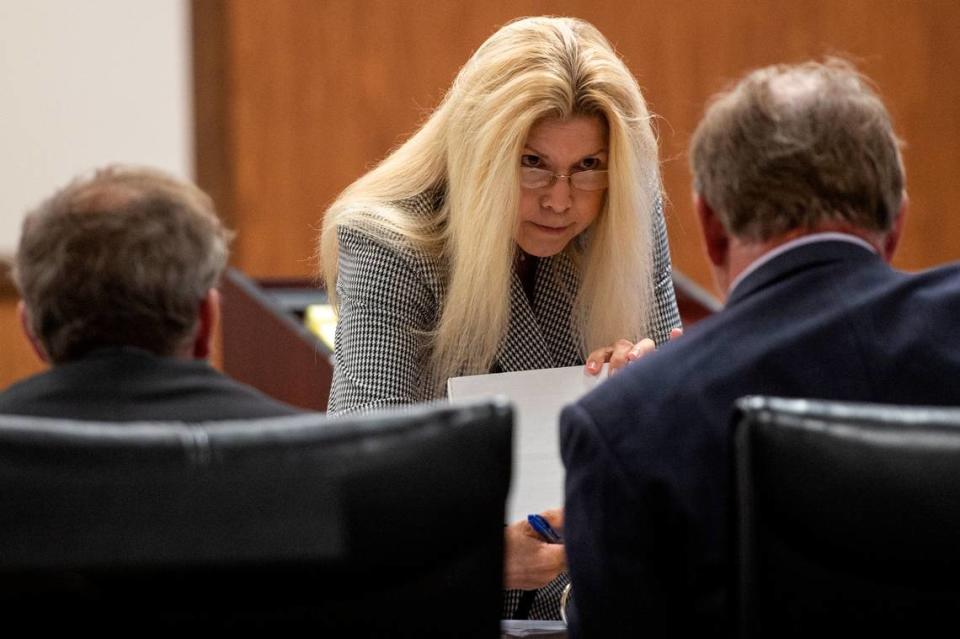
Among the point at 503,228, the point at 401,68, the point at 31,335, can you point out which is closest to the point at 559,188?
the point at 503,228

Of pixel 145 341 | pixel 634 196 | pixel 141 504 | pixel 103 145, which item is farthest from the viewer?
pixel 103 145

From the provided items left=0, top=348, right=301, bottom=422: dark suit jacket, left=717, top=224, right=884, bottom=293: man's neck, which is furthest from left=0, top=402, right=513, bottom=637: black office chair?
left=717, top=224, right=884, bottom=293: man's neck

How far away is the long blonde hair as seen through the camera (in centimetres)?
216

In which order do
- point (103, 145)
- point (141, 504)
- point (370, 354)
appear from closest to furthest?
point (141, 504), point (370, 354), point (103, 145)

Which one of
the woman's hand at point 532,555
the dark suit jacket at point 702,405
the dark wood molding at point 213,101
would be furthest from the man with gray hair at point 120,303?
the dark wood molding at point 213,101

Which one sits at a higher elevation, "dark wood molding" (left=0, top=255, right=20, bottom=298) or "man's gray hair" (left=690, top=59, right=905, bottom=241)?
"man's gray hair" (left=690, top=59, right=905, bottom=241)

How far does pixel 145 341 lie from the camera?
1.37 meters

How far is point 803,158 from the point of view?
1446 millimetres

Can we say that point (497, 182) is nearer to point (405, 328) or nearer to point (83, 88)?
point (405, 328)

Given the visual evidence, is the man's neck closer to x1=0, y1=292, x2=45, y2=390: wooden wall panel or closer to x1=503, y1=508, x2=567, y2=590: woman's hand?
x1=503, y1=508, x2=567, y2=590: woman's hand

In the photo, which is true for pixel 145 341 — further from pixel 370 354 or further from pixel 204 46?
pixel 204 46

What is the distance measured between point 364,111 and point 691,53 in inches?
57.7

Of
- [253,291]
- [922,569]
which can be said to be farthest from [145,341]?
[253,291]

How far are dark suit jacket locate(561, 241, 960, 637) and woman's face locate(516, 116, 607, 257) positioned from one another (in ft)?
2.64
